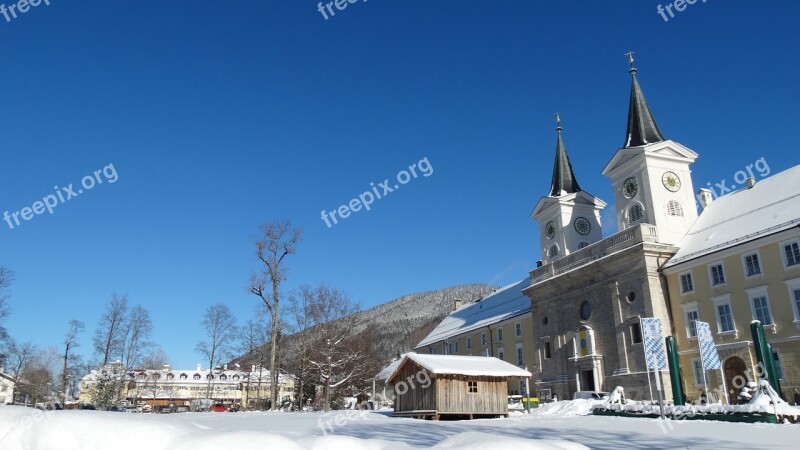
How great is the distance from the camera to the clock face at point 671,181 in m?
39.7

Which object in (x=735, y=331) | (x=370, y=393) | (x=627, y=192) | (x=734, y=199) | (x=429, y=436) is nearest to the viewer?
(x=429, y=436)

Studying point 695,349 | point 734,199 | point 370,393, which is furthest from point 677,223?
point 370,393

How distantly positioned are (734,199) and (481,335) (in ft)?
91.8

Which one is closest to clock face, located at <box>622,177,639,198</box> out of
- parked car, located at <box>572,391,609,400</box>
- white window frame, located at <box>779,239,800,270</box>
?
white window frame, located at <box>779,239,800,270</box>

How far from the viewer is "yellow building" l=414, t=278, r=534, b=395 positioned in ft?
168

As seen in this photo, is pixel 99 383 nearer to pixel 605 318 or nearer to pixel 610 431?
pixel 605 318

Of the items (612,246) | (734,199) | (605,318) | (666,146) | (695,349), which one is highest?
(666,146)

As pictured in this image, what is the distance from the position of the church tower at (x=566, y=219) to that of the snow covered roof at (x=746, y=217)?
1033cm

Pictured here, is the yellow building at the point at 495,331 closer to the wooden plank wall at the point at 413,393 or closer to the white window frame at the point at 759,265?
the wooden plank wall at the point at 413,393

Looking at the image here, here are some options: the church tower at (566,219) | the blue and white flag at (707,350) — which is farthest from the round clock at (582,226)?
the blue and white flag at (707,350)

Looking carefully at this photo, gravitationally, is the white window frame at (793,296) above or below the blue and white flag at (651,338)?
above

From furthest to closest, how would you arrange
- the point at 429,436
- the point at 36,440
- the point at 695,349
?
the point at 695,349 < the point at 429,436 < the point at 36,440

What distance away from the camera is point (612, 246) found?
39344mm

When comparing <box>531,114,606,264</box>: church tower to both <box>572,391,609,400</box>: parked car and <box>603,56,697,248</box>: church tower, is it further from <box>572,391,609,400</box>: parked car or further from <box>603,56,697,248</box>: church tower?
<box>572,391,609,400</box>: parked car
